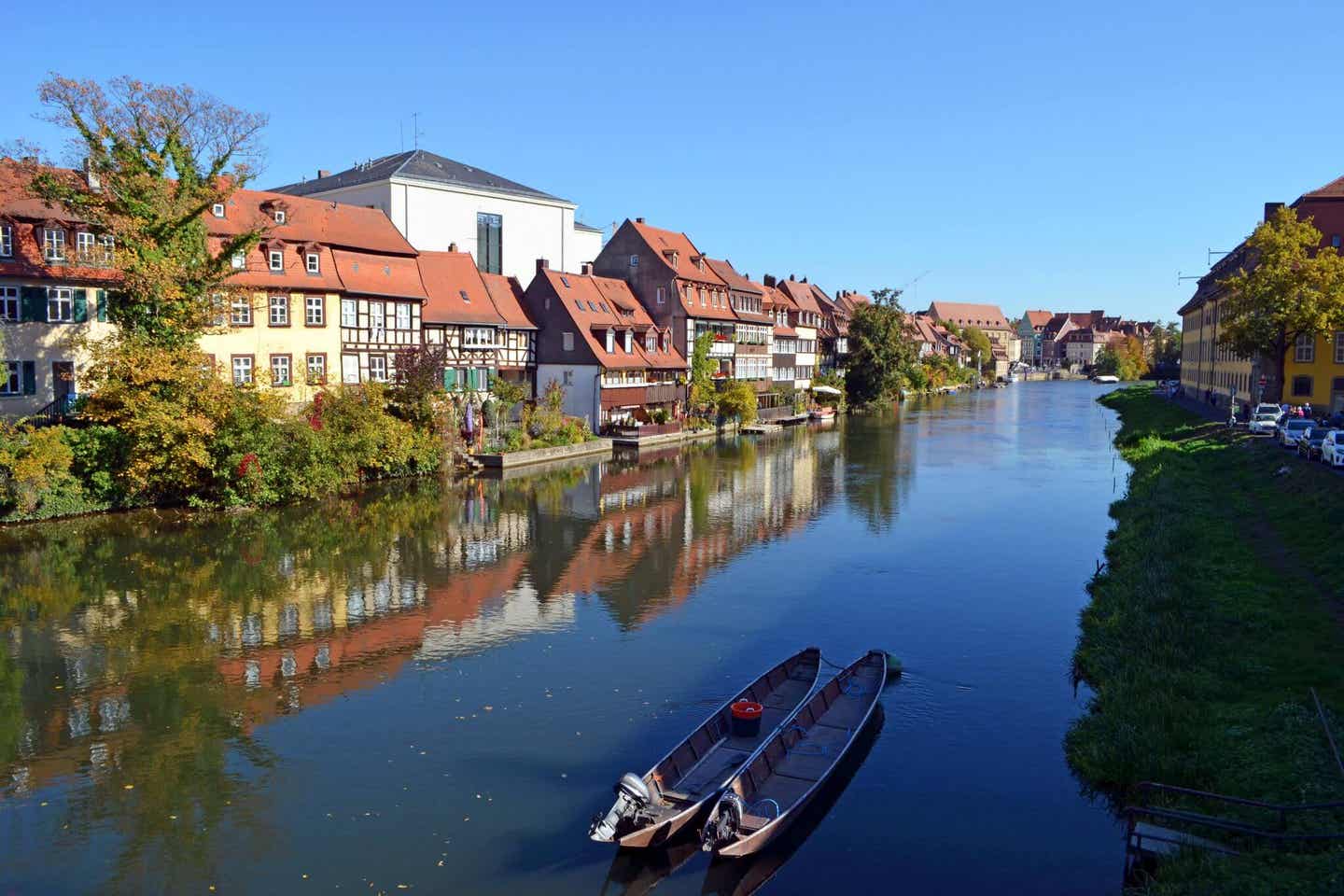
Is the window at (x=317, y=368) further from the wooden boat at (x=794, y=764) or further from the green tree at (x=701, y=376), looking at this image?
the wooden boat at (x=794, y=764)

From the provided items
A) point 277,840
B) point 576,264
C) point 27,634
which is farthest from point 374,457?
point 576,264

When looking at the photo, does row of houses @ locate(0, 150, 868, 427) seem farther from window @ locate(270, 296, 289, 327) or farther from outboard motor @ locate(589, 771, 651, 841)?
outboard motor @ locate(589, 771, 651, 841)

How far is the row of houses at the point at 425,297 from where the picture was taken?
1270 inches

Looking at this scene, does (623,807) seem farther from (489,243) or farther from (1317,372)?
(489,243)

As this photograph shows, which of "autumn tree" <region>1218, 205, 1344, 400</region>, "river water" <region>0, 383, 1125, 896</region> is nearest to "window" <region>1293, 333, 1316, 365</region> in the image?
"autumn tree" <region>1218, 205, 1344, 400</region>

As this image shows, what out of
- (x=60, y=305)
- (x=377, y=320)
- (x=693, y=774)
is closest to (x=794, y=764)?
(x=693, y=774)

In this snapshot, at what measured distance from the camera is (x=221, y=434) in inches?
1231

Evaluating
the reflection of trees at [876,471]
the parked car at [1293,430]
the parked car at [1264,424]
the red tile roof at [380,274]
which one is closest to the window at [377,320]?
the red tile roof at [380,274]

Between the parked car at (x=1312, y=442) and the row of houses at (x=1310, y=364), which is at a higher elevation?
the row of houses at (x=1310, y=364)

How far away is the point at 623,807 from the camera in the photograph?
11680 mm

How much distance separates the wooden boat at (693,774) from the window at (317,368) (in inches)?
1093

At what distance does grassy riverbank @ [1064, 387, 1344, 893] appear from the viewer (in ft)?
39.3

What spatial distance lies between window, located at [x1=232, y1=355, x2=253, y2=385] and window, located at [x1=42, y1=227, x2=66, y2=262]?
21.4 feet

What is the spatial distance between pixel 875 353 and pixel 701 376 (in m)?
28.8
